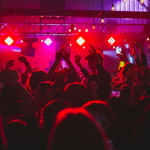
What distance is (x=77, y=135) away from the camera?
2.53ft

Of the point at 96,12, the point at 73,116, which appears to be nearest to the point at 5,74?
the point at 73,116

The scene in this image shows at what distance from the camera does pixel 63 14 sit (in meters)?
10.4

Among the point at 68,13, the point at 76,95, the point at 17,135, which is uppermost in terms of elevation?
the point at 68,13

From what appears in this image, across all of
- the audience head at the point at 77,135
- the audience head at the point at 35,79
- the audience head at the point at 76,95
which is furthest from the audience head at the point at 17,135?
the audience head at the point at 35,79

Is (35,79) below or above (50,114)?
above

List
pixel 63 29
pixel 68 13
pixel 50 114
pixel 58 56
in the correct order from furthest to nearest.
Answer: pixel 63 29 → pixel 68 13 → pixel 58 56 → pixel 50 114

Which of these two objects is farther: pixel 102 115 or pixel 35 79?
pixel 35 79

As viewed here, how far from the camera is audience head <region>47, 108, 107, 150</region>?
29.8 inches

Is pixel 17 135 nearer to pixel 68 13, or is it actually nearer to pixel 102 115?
pixel 102 115

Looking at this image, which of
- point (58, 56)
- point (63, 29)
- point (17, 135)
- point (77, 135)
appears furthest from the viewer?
point (63, 29)

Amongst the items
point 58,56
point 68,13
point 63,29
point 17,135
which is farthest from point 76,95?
point 63,29

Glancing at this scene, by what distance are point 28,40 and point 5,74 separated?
28.5 ft

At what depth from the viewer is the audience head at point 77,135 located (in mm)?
757

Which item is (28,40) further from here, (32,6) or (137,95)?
(137,95)
